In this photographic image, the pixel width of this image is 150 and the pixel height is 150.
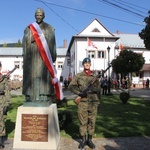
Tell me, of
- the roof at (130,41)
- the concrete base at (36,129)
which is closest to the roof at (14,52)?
the roof at (130,41)

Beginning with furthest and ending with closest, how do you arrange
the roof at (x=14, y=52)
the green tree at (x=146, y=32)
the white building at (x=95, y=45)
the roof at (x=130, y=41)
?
1. the roof at (x=14, y=52)
2. the roof at (x=130, y=41)
3. the white building at (x=95, y=45)
4. the green tree at (x=146, y=32)

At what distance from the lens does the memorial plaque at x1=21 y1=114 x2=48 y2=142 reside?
592cm

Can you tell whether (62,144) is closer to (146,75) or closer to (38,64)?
(38,64)

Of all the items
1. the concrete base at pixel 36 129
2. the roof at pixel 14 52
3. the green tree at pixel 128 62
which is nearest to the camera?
the concrete base at pixel 36 129

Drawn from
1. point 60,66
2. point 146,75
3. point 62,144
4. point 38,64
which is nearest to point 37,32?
point 38,64

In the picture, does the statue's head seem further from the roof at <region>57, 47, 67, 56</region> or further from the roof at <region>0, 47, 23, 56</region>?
the roof at <region>0, 47, 23, 56</region>

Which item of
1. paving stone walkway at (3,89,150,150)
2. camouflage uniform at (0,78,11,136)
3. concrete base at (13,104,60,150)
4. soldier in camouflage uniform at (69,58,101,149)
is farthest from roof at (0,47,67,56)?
concrete base at (13,104,60,150)

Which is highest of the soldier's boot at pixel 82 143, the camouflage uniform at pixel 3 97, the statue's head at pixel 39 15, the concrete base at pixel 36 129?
the statue's head at pixel 39 15

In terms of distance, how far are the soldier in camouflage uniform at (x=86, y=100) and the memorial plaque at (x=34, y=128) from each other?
977 millimetres

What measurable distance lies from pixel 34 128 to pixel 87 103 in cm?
131

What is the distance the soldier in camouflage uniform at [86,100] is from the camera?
21.5 feet

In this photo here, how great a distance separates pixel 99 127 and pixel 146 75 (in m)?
39.8

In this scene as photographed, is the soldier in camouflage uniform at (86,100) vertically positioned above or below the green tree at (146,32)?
below

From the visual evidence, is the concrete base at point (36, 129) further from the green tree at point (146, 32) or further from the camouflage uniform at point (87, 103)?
the green tree at point (146, 32)
